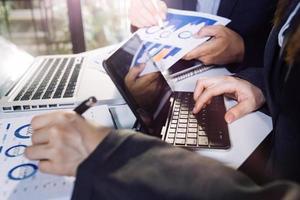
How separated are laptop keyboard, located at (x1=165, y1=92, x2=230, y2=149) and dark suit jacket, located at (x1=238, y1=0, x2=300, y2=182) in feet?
0.39

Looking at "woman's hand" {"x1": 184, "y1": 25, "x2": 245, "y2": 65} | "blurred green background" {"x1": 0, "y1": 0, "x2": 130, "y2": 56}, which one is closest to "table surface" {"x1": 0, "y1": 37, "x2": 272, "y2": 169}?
"woman's hand" {"x1": 184, "y1": 25, "x2": 245, "y2": 65}

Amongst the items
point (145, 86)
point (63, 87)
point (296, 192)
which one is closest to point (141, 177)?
point (296, 192)

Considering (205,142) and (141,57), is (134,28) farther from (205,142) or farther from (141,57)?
(205,142)

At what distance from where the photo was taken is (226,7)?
1.32 meters

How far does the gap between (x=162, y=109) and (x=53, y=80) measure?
0.37 metres

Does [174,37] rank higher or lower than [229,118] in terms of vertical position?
higher

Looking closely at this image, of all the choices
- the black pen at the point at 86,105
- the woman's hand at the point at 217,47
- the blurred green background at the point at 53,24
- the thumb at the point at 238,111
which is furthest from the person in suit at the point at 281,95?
the blurred green background at the point at 53,24

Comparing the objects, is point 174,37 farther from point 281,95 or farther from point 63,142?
point 63,142

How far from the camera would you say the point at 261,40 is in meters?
1.32

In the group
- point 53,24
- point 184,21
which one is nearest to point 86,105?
point 184,21

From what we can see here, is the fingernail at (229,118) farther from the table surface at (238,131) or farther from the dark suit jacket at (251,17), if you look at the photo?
the dark suit jacket at (251,17)

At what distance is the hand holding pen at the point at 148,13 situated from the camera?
1.20m

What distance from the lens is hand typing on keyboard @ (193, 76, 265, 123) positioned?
2.85ft

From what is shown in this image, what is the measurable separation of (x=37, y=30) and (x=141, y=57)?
2158 mm
